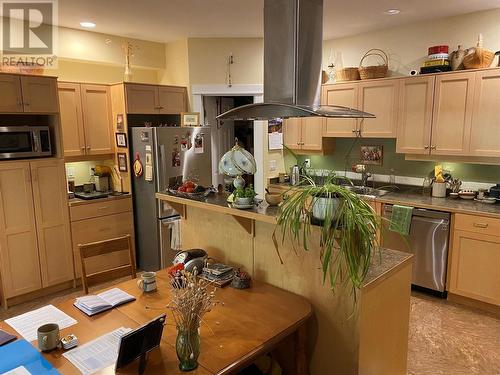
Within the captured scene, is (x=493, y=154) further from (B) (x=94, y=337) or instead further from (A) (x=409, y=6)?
(B) (x=94, y=337)

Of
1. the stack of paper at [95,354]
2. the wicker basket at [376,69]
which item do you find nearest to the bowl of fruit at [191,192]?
the stack of paper at [95,354]

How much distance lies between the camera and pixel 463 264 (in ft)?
11.3

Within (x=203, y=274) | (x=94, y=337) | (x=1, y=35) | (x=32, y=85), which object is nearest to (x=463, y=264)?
(x=203, y=274)

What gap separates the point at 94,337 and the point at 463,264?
3.17m

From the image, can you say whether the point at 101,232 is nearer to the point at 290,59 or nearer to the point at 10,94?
the point at 10,94

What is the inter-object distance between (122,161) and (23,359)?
3.14 metres

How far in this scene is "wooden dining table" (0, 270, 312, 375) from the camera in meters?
1.53

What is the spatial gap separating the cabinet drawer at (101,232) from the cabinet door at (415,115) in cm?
317

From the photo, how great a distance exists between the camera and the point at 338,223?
67.4 inches

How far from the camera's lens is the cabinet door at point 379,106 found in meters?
4.02

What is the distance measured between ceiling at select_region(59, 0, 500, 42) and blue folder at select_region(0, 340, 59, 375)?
9.05ft

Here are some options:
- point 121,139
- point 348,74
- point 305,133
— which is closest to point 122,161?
point 121,139

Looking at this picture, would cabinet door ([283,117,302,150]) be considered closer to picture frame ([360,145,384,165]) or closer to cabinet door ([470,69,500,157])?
picture frame ([360,145,384,165])

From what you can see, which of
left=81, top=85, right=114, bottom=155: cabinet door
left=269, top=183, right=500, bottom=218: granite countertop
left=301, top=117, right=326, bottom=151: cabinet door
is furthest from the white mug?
left=301, top=117, right=326, bottom=151: cabinet door
